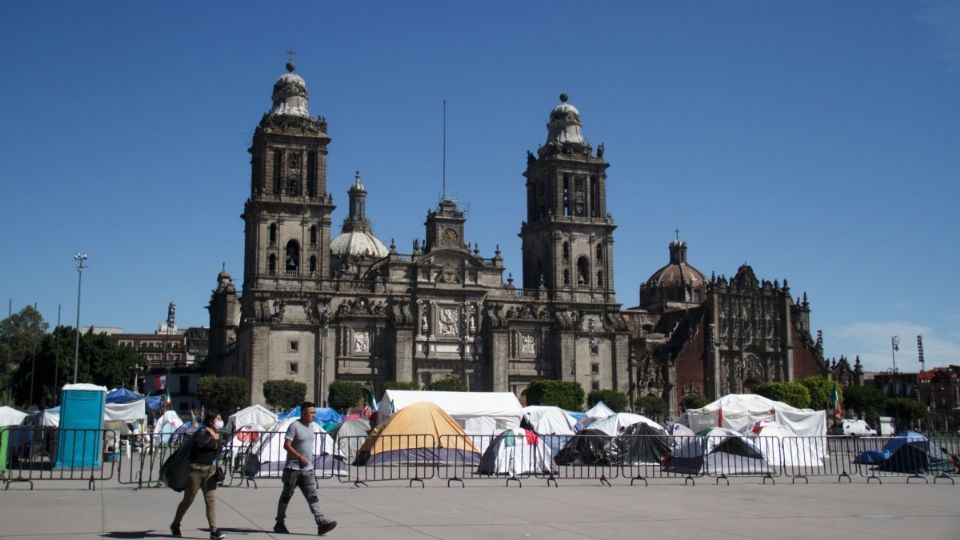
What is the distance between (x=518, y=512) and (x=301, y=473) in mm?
4488

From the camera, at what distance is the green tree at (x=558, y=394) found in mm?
74312

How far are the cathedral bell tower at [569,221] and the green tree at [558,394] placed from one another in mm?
9274

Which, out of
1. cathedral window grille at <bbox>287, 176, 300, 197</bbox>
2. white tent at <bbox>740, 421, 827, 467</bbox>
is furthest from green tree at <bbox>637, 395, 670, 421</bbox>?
white tent at <bbox>740, 421, 827, 467</bbox>

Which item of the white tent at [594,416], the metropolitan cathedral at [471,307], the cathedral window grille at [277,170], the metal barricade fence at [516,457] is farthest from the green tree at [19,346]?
the metal barricade fence at [516,457]

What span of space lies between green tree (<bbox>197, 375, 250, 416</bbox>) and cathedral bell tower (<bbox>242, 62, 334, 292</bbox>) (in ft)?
23.2

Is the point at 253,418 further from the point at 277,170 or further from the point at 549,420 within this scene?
the point at 277,170

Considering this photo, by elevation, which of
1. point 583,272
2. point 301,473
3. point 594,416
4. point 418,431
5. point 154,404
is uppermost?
point 583,272

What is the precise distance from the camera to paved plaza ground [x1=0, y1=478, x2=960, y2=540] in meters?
15.4

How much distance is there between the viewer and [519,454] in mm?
27641

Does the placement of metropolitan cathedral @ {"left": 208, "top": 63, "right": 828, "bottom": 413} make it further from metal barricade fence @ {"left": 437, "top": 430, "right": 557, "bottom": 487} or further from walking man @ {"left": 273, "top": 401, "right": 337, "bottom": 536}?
walking man @ {"left": 273, "top": 401, "right": 337, "bottom": 536}


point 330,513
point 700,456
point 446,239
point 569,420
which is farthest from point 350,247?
point 330,513

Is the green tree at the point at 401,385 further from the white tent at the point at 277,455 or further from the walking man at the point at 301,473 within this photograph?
the walking man at the point at 301,473

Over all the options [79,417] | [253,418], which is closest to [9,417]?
[79,417]

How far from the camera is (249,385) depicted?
71938 millimetres
